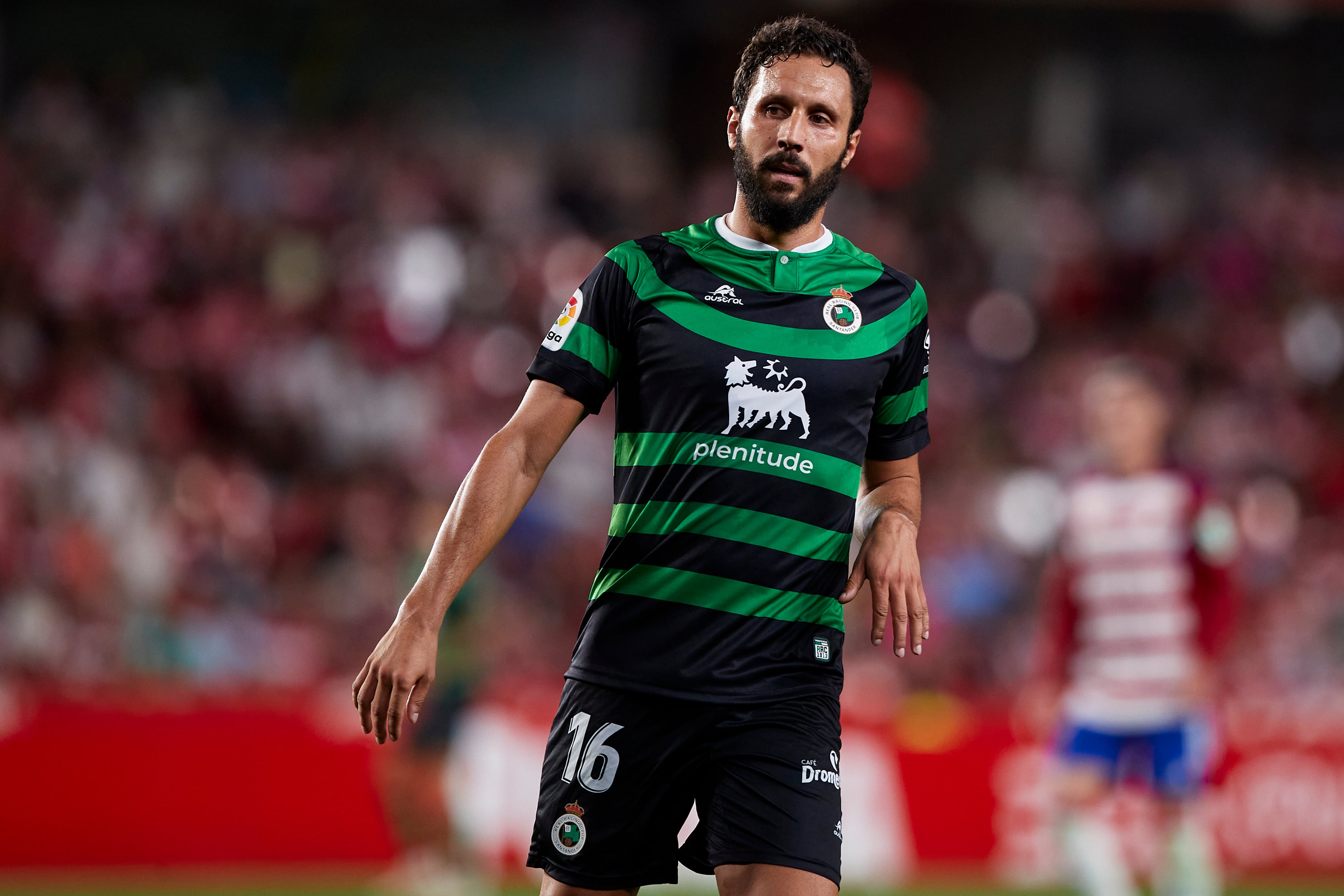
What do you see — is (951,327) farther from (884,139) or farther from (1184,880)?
(1184,880)

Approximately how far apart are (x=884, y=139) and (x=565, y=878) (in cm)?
1299

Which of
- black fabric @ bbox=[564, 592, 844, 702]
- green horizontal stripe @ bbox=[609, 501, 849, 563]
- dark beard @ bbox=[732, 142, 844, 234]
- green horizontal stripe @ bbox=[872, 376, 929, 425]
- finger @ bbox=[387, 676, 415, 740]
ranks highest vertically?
dark beard @ bbox=[732, 142, 844, 234]

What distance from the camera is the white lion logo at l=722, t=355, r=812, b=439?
3541 millimetres

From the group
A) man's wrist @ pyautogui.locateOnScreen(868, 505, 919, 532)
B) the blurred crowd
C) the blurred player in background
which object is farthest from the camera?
the blurred crowd

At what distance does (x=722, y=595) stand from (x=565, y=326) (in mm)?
700

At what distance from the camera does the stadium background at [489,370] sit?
9.22m

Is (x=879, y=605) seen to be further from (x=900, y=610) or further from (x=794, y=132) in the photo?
(x=794, y=132)

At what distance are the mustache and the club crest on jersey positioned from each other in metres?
0.28

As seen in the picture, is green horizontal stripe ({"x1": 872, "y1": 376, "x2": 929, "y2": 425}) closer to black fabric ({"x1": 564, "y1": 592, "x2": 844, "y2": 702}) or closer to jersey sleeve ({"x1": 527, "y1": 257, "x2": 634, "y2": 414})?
black fabric ({"x1": 564, "y1": 592, "x2": 844, "y2": 702})

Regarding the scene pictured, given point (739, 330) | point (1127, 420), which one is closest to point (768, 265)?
point (739, 330)

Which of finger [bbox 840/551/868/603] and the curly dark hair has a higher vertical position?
the curly dark hair

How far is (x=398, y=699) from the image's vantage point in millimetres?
3178

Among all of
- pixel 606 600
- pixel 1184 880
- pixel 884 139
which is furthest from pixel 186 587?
pixel 884 139

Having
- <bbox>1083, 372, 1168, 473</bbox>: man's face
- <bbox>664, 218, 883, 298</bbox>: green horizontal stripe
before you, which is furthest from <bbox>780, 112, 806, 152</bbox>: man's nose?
<bbox>1083, 372, 1168, 473</bbox>: man's face
